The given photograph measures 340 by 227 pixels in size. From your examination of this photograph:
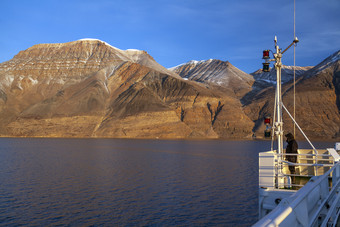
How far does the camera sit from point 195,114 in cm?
15488

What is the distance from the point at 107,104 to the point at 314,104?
96.8 meters

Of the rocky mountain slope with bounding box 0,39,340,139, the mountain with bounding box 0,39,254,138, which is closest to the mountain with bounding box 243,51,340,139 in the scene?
the rocky mountain slope with bounding box 0,39,340,139

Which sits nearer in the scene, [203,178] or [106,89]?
[203,178]

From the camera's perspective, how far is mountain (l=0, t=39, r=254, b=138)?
477ft

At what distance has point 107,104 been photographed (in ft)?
533

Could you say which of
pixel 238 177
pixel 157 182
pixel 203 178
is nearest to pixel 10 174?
pixel 157 182

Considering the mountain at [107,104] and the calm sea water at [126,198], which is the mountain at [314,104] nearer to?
the mountain at [107,104]

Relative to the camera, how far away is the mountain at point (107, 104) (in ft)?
477

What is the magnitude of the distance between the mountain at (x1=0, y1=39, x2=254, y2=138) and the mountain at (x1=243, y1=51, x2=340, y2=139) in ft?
28.6

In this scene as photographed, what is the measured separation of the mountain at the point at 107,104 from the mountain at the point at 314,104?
8709 millimetres

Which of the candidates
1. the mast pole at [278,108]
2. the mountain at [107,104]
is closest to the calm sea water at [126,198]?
the mast pole at [278,108]

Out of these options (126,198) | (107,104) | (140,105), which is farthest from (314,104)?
(126,198)

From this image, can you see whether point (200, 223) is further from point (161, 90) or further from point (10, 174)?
point (161, 90)

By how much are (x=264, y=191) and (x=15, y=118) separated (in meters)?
165
